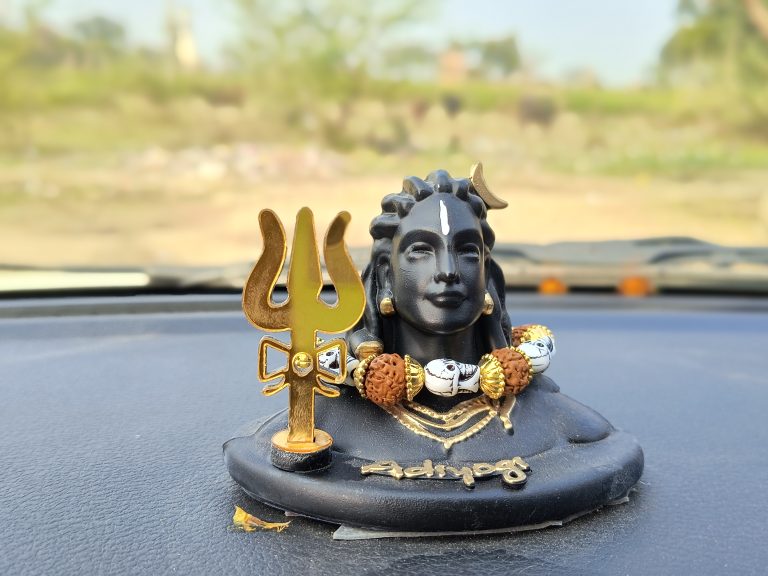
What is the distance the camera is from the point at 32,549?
5.95ft

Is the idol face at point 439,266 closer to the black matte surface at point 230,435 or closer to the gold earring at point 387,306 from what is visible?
the gold earring at point 387,306

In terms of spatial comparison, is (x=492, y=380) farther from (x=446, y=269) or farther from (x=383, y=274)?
(x=383, y=274)

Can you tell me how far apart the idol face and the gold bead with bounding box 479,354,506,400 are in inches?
4.6

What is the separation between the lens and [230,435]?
2566 mm

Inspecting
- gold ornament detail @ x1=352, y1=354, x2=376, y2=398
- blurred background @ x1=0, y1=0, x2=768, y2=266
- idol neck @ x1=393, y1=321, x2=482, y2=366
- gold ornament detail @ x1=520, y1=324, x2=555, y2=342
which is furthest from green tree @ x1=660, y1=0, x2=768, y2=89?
gold ornament detail @ x1=352, y1=354, x2=376, y2=398

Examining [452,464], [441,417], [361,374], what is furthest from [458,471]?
[361,374]

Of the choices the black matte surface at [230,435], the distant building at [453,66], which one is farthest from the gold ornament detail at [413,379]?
the distant building at [453,66]

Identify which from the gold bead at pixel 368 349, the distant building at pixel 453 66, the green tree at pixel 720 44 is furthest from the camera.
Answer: the distant building at pixel 453 66

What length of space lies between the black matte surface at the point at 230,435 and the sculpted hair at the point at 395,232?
517mm

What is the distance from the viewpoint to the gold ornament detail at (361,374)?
201 cm

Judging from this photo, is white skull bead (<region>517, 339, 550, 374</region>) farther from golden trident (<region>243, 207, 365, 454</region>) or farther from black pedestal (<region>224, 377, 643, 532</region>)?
golden trident (<region>243, 207, 365, 454</region>)

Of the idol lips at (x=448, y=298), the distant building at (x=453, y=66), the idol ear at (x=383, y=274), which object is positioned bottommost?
the idol lips at (x=448, y=298)

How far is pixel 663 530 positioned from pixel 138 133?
5.71 m

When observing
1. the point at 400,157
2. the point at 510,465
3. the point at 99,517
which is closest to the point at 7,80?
the point at 400,157
